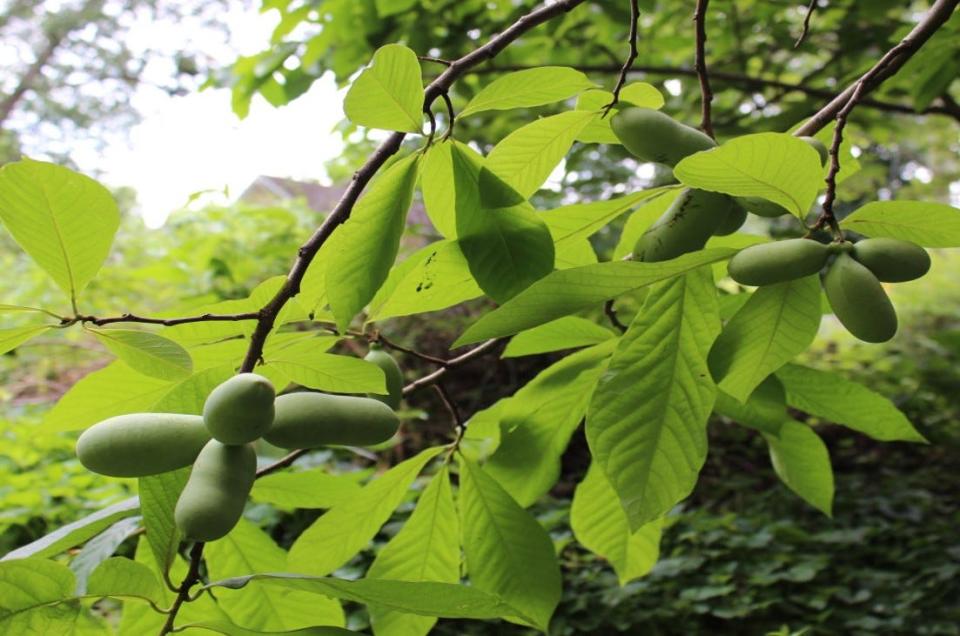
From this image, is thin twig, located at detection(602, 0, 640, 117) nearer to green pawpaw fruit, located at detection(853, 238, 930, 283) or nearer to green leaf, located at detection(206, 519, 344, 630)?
green pawpaw fruit, located at detection(853, 238, 930, 283)

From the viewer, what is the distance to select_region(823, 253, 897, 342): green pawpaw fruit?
37 cm

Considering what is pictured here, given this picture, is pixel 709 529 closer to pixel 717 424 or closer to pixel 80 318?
pixel 717 424

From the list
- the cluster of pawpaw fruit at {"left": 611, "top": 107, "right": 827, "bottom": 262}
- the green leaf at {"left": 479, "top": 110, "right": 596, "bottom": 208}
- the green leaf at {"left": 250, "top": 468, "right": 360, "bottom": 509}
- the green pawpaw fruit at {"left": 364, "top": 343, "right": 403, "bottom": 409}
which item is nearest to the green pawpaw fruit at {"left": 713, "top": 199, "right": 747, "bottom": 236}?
the cluster of pawpaw fruit at {"left": 611, "top": 107, "right": 827, "bottom": 262}

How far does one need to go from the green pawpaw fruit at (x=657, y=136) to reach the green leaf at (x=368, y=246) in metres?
0.13

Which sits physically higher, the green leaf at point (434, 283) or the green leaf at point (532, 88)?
the green leaf at point (532, 88)

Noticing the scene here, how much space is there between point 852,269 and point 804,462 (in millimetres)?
334

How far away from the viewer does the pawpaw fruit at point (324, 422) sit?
363mm

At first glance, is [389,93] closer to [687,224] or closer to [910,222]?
[687,224]

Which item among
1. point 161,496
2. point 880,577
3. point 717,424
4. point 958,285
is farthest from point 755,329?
point 958,285

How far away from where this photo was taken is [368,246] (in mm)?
423

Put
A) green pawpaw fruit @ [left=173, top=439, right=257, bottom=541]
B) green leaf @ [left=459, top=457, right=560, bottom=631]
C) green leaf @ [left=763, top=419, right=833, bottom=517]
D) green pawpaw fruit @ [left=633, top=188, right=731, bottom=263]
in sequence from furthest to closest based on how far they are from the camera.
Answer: green leaf @ [left=763, top=419, right=833, bottom=517], green leaf @ [left=459, top=457, right=560, bottom=631], green pawpaw fruit @ [left=633, top=188, right=731, bottom=263], green pawpaw fruit @ [left=173, top=439, right=257, bottom=541]

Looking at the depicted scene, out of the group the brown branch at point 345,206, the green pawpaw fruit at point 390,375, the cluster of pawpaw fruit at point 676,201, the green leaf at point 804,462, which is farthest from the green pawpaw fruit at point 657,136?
the green leaf at point 804,462

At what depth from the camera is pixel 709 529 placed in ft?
6.52

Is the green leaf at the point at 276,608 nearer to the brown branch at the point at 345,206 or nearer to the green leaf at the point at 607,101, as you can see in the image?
the brown branch at the point at 345,206
